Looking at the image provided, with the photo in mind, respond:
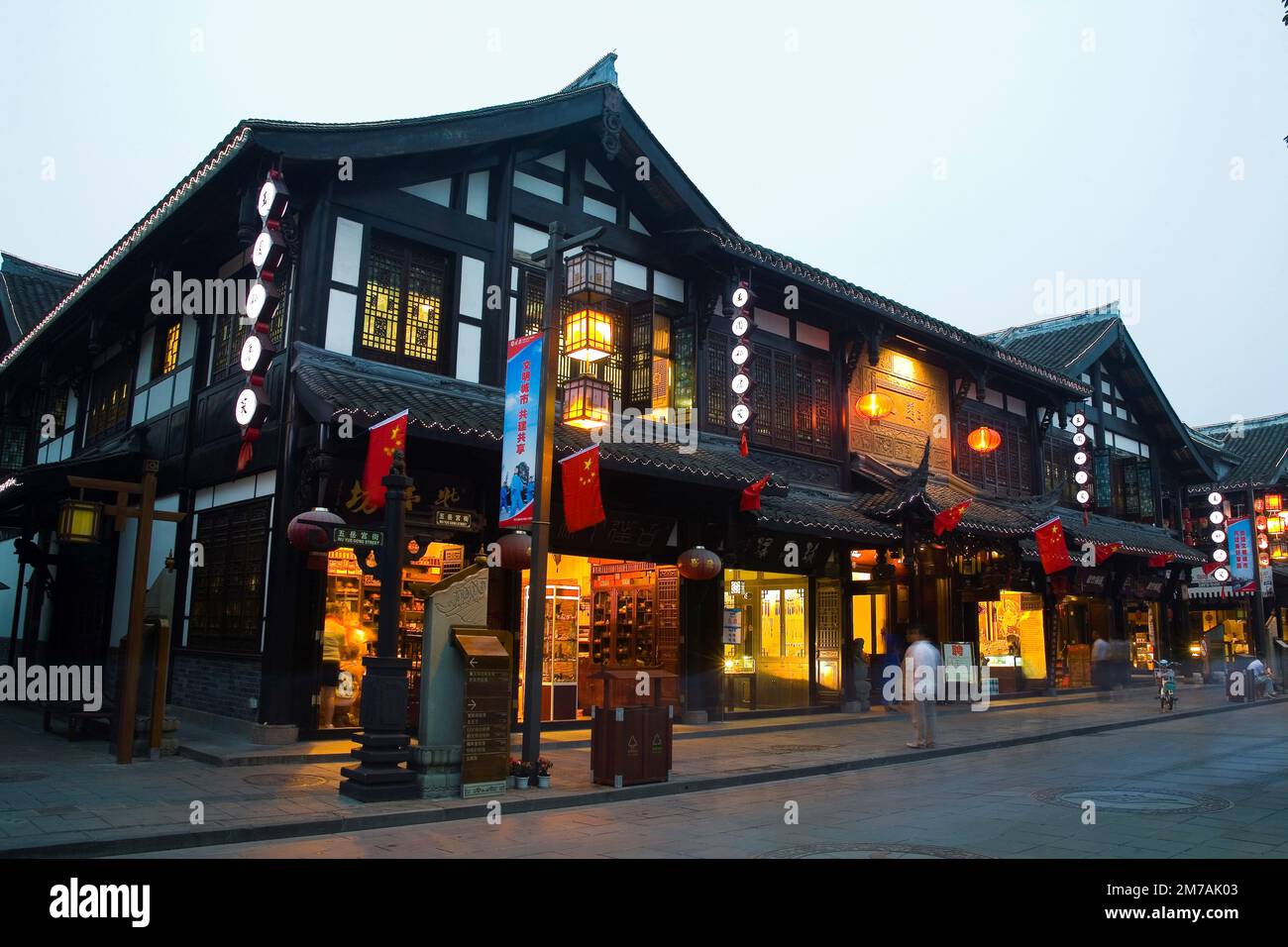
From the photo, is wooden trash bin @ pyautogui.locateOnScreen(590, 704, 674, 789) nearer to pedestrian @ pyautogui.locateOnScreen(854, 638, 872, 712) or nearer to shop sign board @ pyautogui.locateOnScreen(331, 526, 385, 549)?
shop sign board @ pyautogui.locateOnScreen(331, 526, 385, 549)

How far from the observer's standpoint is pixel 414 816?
30.6 feet

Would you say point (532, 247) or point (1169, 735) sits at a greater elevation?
point (532, 247)

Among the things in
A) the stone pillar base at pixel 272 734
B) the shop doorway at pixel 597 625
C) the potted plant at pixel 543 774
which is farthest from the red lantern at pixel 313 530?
the shop doorway at pixel 597 625

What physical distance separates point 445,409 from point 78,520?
5.06 metres

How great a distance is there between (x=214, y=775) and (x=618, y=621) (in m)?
8.99

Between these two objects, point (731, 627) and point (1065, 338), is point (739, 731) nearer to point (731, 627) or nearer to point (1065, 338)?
point (731, 627)

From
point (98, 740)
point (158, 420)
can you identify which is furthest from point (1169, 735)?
point (158, 420)

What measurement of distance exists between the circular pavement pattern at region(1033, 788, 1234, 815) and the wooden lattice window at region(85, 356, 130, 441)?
773 inches

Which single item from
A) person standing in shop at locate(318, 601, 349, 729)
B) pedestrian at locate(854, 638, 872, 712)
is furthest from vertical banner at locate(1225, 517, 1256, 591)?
person standing in shop at locate(318, 601, 349, 729)

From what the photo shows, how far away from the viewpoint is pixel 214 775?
1130cm

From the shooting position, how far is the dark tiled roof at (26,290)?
26.8 meters

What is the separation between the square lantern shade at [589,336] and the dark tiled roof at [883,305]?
3946mm

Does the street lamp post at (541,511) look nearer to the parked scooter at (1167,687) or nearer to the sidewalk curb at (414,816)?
the sidewalk curb at (414,816)
